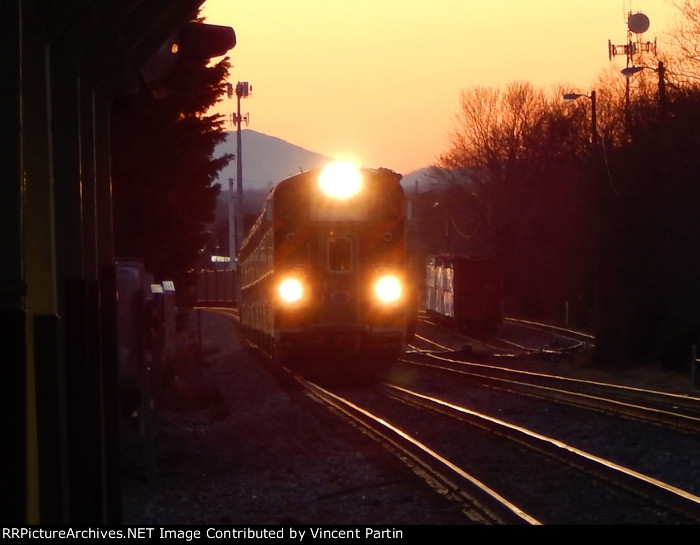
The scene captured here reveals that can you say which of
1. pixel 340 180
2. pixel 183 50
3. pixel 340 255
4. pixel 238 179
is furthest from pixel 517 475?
pixel 238 179

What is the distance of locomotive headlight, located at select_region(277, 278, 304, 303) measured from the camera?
19.2 meters

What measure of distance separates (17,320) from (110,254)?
138 inches

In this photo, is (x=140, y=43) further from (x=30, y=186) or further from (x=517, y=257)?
(x=517, y=257)

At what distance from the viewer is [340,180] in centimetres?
1964

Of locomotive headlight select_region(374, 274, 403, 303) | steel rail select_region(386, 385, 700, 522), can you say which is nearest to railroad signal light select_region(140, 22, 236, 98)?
steel rail select_region(386, 385, 700, 522)

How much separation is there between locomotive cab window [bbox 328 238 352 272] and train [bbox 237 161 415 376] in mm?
17

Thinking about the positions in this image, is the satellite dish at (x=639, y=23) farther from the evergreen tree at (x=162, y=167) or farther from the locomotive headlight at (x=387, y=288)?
the locomotive headlight at (x=387, y=288)

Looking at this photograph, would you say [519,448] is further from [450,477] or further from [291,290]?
[291,290]

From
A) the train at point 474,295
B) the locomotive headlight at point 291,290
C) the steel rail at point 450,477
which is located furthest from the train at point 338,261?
the train at point 474,295

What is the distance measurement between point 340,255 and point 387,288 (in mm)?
962

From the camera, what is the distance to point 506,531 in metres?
7.31

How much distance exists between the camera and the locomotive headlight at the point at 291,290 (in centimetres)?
1925

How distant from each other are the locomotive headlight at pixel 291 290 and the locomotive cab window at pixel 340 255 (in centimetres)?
60

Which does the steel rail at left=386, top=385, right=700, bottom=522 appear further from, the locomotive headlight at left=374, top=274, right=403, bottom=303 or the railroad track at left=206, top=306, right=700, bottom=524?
the locomotive headlight at left=374, top=274, right=403, bottom=303
